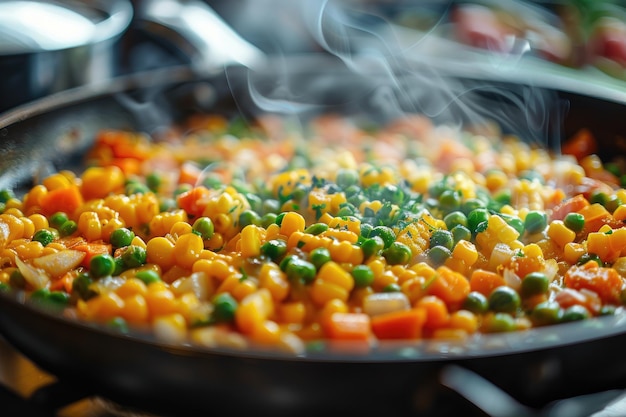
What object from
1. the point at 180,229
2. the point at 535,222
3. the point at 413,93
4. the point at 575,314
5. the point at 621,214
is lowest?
the point at 180,229

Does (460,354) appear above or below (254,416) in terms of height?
above

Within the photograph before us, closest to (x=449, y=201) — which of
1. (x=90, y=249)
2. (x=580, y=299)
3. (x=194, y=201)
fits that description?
(x=580, y=299)

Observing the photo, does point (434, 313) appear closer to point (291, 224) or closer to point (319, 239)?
→ point (319, 239)

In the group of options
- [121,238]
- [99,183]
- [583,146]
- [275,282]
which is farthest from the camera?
[583,146]

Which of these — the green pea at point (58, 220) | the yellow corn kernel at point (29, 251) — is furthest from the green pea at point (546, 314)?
the green pea at point (58, 220)

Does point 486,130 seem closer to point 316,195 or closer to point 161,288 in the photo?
Result: point 316,195

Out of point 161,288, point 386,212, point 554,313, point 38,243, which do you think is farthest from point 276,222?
point 554,313

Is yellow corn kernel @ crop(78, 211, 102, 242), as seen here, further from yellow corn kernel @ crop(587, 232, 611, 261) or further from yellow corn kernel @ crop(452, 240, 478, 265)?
yellow corn kernel @ crop(587, 232, 611, 261)

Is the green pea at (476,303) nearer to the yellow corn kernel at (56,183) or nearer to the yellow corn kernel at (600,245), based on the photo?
the yellow corn kernel at (600,245)
